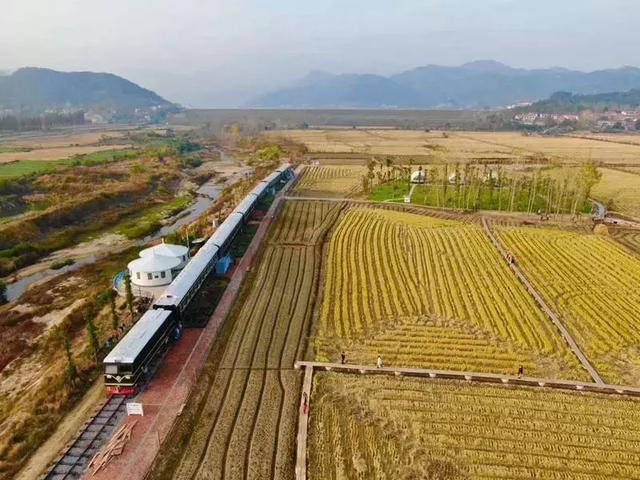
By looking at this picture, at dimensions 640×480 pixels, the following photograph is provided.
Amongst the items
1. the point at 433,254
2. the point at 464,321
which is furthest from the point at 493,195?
the point at 464,321

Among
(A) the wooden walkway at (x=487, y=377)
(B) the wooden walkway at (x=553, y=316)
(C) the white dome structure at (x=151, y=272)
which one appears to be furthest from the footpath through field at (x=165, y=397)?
(B) the wooden walkway at (x=553, y=316)

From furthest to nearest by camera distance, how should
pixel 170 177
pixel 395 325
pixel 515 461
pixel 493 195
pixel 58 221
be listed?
pixel 170 177 → pixel 493 195 → pixel 58 221 → pixel 395 325 → pixel 515 461

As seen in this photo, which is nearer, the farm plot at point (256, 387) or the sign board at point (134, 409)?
the farm plot at point (256, 387)

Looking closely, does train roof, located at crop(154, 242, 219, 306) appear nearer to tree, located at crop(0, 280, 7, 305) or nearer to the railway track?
the railway track

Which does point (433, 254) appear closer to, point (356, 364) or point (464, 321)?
point (464, 321)

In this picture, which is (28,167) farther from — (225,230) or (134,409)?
(134,409)

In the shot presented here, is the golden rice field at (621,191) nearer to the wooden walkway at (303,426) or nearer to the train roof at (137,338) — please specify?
the wooden walkway at (303,426)
